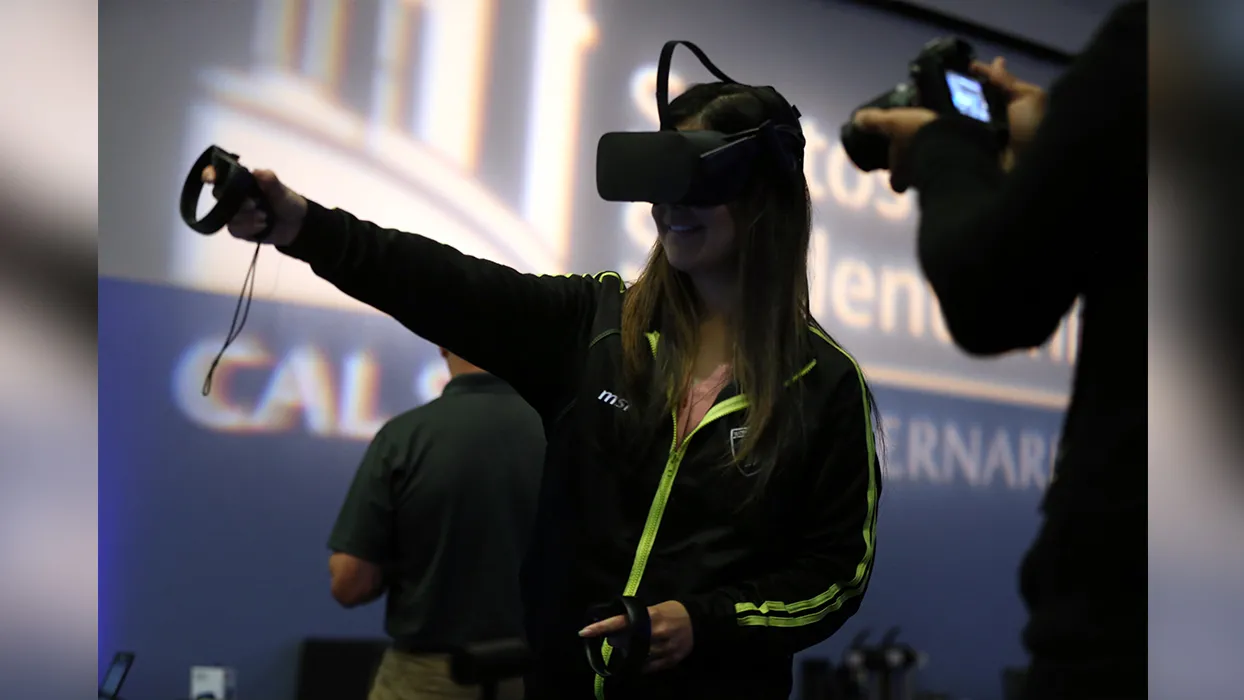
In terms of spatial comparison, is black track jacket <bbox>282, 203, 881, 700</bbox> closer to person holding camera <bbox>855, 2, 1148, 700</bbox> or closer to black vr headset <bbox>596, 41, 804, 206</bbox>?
black vr headset <bbox>596, 41, 804, 206</bbox>

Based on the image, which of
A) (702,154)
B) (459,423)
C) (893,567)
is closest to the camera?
(702,154)

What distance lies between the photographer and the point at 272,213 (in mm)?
1029

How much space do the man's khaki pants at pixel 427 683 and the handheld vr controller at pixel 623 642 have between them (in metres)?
0.90

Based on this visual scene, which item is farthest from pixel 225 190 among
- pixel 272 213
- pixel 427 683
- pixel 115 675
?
pixel 115 675

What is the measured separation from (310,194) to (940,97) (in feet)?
5.81

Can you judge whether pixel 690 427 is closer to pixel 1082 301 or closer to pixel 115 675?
pixel 1082 301

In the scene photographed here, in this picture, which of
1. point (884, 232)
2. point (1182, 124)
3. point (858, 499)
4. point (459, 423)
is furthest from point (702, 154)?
point (884, 232)

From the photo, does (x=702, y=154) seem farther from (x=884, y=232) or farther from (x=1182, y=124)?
(x=884, y=232)

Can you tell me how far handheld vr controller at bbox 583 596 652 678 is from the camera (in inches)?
42.3

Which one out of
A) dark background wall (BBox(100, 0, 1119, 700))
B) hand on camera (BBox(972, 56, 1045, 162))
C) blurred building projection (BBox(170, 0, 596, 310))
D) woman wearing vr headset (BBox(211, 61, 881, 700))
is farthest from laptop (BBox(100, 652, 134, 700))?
hand on camera (BBox(972, 56, 1045, 162))

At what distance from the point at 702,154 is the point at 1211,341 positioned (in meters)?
0.61

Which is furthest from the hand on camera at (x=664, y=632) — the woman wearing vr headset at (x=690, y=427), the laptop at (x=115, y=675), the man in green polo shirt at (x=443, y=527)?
the laptop at (x=115, y=675)

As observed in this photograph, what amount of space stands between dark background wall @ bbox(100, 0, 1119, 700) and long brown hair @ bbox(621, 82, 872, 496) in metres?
1.25

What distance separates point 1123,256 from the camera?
24.7 inches
